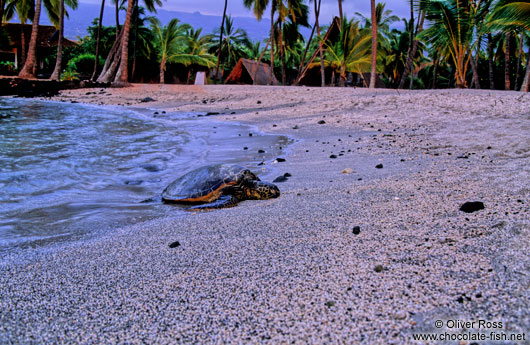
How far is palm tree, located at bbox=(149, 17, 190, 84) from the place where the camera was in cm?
3706

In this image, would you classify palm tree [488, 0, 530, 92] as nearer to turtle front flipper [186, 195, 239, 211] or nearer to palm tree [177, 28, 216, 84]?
turtle front flipper [186, 195, 239, 211]

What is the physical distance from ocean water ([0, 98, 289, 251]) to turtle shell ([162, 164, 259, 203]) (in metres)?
0.23

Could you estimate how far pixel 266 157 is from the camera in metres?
6.99

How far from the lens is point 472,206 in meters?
2.61

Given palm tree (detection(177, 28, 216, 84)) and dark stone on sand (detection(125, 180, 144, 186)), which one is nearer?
dark stone on sand (detection(125, 180, 144, 186))

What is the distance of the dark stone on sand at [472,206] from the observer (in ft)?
8.50

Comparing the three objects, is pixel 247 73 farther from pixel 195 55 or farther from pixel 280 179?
pixel 280 179

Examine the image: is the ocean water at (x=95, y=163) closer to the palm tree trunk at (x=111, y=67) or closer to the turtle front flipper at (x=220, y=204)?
the turtle front flipper at (x=220, y=204)

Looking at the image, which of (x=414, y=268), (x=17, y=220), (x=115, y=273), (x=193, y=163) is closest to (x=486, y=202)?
(x=414, y=268)

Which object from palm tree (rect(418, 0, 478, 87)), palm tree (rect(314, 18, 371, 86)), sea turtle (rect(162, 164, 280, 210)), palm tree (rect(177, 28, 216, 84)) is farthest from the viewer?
palm tree (rect(177, 28, 216, 84))

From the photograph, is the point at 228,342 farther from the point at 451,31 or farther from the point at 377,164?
the point at 451,31

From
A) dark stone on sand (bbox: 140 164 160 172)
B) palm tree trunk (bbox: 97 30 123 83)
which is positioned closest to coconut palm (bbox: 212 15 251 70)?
palm tree trunk (bbox: 97 30 123 83)

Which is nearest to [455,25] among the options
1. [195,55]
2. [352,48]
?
[352,48]

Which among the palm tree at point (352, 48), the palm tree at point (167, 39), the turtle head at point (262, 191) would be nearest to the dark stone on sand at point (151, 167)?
the turtle head at point (262, 191)
